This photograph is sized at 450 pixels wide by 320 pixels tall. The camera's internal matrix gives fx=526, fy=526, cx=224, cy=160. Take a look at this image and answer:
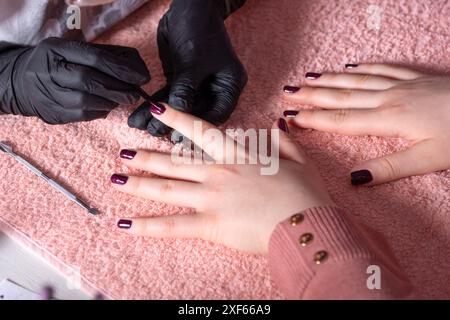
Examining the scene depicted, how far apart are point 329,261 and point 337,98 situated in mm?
302

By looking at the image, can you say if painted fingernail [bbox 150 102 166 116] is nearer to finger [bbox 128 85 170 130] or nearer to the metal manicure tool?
finger [bbox 128 85 170 130]

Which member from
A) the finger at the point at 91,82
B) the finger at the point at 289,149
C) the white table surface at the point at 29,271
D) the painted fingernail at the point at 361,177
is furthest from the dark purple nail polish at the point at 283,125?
the white table surface at the point at 29,271

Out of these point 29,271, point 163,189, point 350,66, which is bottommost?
point 29,271

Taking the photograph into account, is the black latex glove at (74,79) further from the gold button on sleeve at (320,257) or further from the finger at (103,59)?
the gold button on sleeve at (320,257)

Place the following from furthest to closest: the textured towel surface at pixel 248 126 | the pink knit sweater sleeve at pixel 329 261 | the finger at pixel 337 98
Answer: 1. the finger at pixel 337 98
2. the textured towel surface at pixel 248 126
3. the pink knit sweater sleeve at pixel 329 261

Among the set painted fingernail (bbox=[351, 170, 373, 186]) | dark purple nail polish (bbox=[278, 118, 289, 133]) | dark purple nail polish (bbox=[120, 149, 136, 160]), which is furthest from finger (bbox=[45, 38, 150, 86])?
painted fingernail (bbox=[351, 170, 373, 186])

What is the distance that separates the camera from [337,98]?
80 cm

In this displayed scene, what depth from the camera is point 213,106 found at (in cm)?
79

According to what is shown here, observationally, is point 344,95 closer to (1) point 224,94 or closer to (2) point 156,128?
→ (1) point 224,94

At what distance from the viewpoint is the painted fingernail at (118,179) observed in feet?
2.43

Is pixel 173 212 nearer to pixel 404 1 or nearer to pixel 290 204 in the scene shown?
pixel 290 204

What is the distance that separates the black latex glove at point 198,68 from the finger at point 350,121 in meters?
0.11

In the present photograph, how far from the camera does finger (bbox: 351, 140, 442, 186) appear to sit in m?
0.73

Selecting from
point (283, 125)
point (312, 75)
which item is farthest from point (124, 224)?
point (312, 75)
